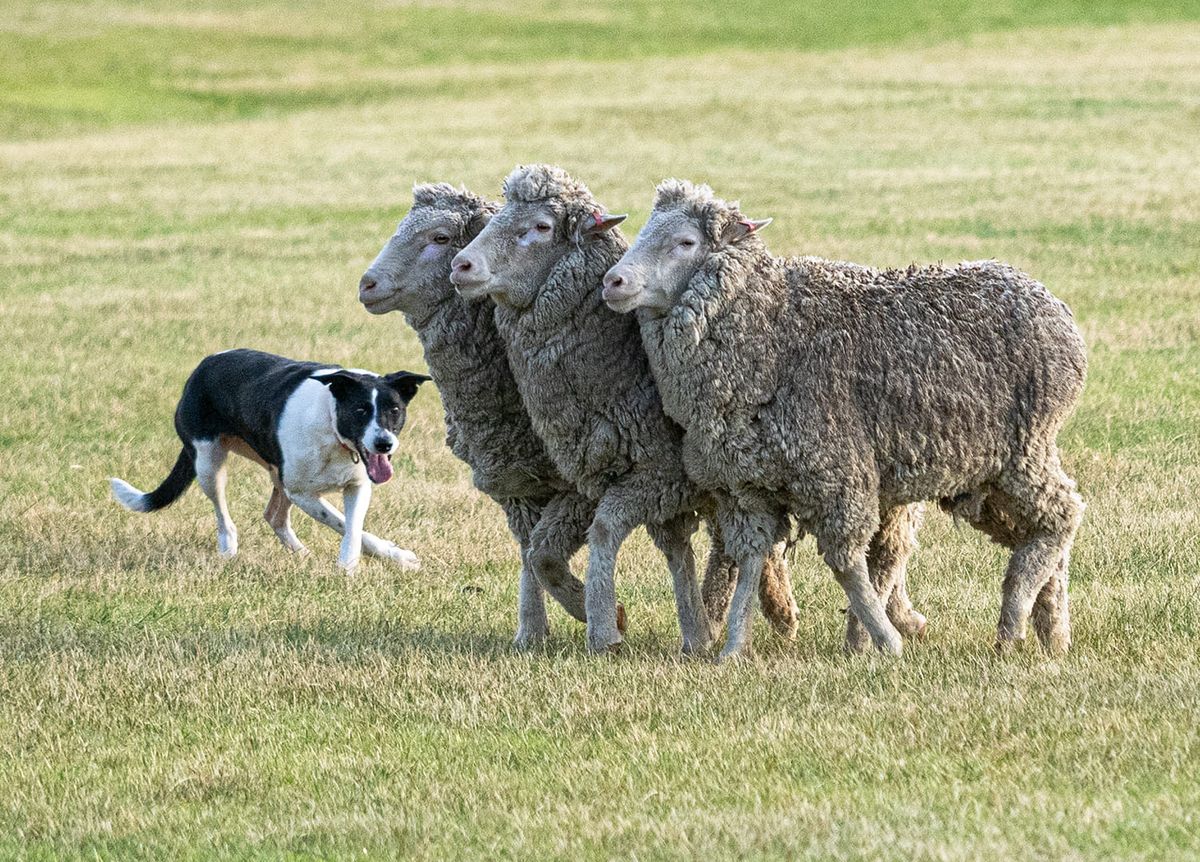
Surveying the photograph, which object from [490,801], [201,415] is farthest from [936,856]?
[201,415]

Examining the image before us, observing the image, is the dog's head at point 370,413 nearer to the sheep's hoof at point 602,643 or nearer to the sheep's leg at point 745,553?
the sheep's hoof at point 602,643

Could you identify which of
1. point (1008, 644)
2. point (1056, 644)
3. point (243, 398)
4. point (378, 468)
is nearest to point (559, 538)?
point (1008, 644)

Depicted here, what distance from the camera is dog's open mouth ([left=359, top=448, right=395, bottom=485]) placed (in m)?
9.79

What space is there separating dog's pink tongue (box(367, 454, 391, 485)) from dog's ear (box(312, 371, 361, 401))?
15.8 inches

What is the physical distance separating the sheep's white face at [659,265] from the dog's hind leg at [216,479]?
4040 mm

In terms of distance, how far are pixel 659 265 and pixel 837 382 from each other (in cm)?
85

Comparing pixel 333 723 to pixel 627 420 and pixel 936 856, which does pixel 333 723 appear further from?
pixel 936 856

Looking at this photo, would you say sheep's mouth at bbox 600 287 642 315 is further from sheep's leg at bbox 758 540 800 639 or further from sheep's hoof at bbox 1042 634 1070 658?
sheep's hoof at bbox 1042 634 1070 658

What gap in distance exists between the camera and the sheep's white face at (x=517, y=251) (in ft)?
24.8

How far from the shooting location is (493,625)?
8.81 meters

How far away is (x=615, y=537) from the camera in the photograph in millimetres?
7684

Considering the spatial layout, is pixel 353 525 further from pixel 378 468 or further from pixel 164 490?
pixel 164 490

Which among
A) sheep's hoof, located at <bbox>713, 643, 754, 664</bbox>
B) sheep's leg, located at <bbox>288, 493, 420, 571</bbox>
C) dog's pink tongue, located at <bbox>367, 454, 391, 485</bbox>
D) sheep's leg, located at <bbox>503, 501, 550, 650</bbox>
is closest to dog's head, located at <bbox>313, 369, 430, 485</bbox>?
dog's pink tongue, located at <bbox>367, 454, 391, 485</bbox>

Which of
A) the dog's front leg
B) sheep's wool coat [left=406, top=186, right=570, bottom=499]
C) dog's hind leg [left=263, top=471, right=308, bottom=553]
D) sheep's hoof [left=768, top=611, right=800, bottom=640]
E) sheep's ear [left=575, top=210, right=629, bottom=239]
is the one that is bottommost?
dog's hind leg [left=263, top=471, right=308, bottom=553]
